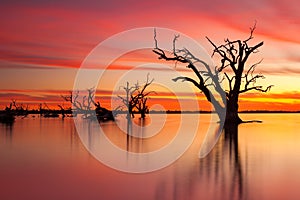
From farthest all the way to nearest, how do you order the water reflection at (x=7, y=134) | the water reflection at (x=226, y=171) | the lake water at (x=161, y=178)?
the water reflection at (x=7, y=134) < the water reflection at (x=226, y=171) < the lake water at (x=161, y=178)

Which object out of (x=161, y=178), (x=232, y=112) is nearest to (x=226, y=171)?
(x=161, y=178)

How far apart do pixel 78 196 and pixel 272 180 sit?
14.0 feet

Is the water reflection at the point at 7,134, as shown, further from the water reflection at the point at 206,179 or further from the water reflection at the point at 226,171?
the water reflection at the point at 206,179

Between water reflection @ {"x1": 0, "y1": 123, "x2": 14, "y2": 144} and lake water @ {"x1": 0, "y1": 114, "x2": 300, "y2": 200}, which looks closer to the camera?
lake water @ {"x1": 0, "y1": 114, "x2": 300, "y2": 200}

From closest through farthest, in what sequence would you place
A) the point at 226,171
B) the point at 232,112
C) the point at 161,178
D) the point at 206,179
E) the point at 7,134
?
the point at 206,179, the point at 161,178, the point at 226,171, the point at 7,134, the point at 232,112

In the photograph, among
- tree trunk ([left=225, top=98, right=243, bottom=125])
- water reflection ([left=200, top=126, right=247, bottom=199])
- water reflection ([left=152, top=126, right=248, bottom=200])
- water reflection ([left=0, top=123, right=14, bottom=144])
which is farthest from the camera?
tree trunk ([left=225, top=98, right=243, bottom=125])

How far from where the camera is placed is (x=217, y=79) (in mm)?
38719

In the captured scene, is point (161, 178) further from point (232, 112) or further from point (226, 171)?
point (232, 112)

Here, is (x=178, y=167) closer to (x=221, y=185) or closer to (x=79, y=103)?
(x=221, y=185)

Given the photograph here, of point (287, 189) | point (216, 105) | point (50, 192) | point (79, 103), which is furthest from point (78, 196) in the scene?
point (79, 103)

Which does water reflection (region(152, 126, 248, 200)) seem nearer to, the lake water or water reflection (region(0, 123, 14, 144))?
the lake water

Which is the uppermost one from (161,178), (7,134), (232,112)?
(232,112)

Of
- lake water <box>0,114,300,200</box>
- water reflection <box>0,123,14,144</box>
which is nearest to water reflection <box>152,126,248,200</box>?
lake water <box>0,114,300,200</box>

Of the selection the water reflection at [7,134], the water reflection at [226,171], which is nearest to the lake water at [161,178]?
the water reflection at [226,171]
